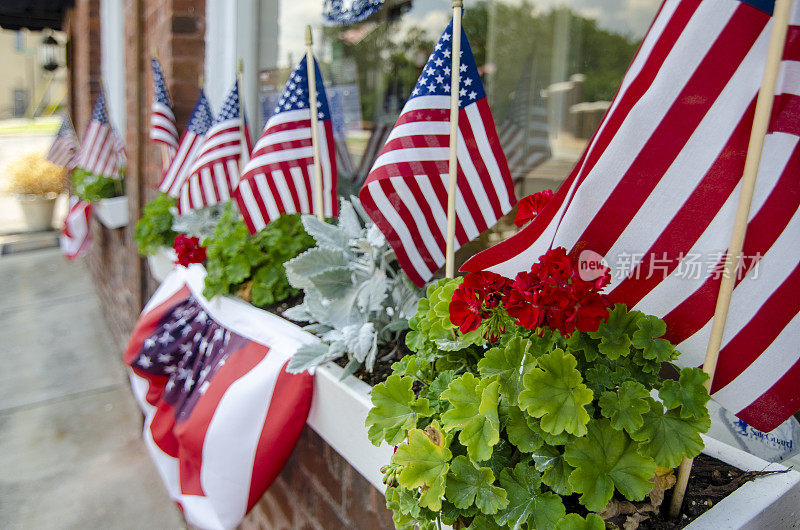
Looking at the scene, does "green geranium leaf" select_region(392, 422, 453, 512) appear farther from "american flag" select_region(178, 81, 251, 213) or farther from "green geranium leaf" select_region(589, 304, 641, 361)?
"american flag" select_region(178, 81, 251, 213)

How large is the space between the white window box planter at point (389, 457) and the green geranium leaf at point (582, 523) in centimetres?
26

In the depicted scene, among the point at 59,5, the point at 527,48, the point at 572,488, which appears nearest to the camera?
the point at 572,488

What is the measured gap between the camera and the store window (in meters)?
2.83

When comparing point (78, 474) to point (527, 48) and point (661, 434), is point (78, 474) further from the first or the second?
Answer: point (527, 48)

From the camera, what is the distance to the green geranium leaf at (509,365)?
0.95 meters

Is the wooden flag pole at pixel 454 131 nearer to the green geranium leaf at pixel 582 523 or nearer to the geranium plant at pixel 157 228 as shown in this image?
the green geranium leaf at pixel 582 523

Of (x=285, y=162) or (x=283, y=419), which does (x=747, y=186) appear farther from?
(x=285, y=162)

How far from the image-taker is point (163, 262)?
311 cm

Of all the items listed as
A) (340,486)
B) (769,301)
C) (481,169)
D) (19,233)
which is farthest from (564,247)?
(19,233)

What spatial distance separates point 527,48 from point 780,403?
4.27 m

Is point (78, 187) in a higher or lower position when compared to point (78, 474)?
higher

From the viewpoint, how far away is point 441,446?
3.23ft

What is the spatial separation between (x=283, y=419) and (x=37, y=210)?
9676mm

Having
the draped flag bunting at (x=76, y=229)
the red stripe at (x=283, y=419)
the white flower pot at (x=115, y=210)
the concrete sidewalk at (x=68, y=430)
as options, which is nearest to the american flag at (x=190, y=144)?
the red stripe at (x=283, y=419)
